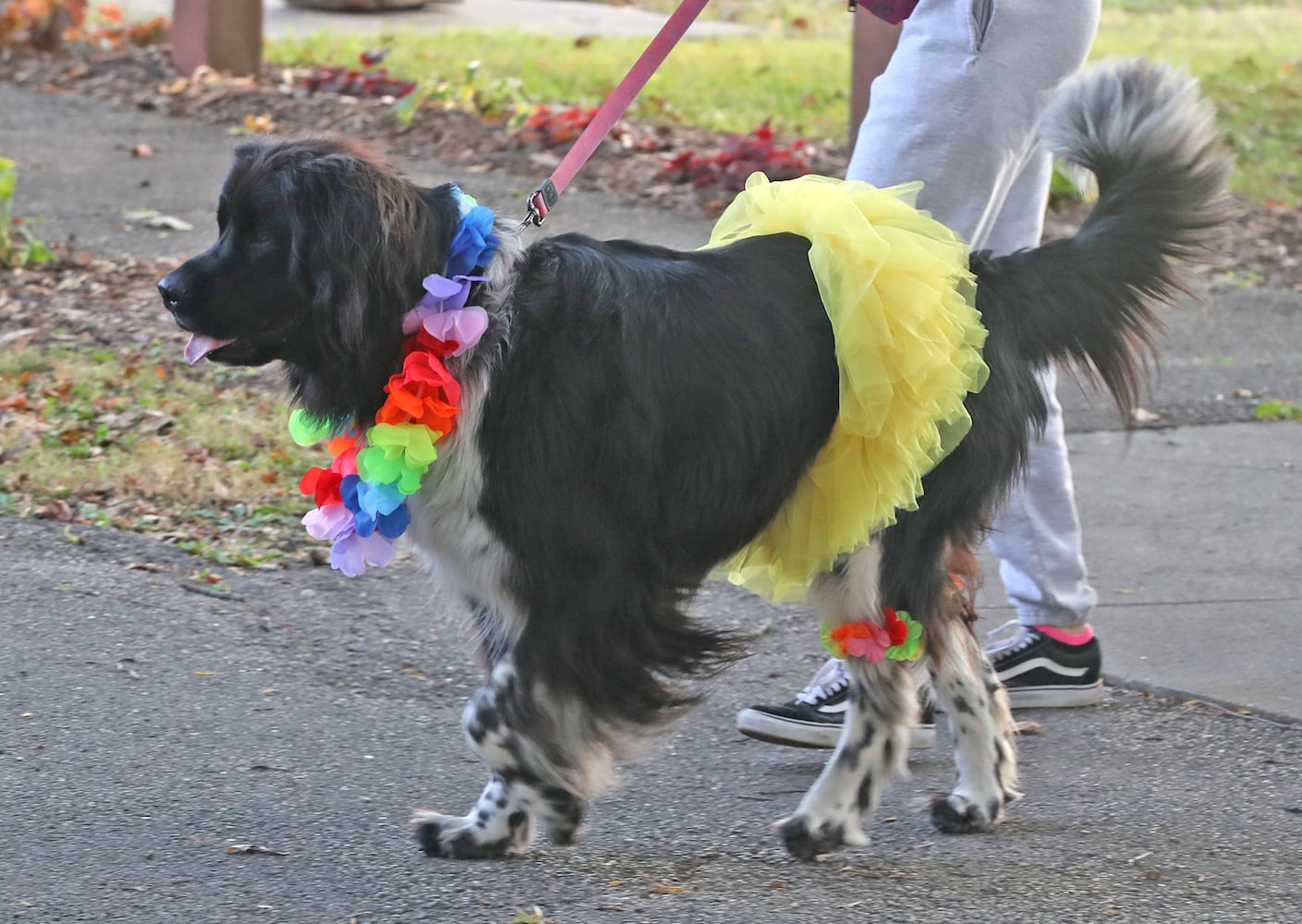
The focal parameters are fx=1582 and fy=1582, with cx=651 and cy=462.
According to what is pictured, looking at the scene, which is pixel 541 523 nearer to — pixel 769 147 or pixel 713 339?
pixel 713 339

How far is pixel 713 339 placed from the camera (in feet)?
10.8

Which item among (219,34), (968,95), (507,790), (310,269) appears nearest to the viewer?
(310,269)

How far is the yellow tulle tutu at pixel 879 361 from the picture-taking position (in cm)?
328

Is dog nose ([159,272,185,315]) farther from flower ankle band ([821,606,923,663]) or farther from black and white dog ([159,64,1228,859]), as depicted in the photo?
flower ankle band ([821,606,923,663])

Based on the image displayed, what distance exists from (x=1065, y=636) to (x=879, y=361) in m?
1.40

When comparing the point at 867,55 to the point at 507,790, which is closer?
the point at 507,790

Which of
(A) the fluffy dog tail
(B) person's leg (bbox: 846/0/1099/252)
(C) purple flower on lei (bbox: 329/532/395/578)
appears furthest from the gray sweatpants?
(C) purple flower on lei (bbox: 329/532/395/578)

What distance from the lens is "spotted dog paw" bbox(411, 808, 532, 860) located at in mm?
3320

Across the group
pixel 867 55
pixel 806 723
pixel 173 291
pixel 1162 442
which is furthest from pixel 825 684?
pixel 867 55

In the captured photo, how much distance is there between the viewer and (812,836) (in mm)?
3398

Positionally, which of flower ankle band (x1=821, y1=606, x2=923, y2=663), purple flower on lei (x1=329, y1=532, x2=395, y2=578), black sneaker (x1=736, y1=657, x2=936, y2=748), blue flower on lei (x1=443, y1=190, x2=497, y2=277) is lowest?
black sneaker (x1=736, y1=657, x2=936, y2=748)

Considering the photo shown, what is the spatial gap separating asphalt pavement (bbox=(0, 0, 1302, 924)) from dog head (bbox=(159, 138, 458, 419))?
0.67 metres

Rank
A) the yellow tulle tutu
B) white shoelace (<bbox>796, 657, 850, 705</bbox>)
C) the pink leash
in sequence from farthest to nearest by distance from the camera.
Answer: white shoelace (<bbox>796, 657, 850, 705</bbox>)
the pink leash
the yellow tulle tutu

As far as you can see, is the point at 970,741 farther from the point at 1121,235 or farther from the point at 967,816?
the point at 1121,235
